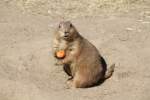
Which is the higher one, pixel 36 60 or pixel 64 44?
pixel 64 44

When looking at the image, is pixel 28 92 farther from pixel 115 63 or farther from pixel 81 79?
pixel 115 63

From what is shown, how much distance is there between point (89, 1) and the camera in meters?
9.38

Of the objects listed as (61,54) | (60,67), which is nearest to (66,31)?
(61,54)

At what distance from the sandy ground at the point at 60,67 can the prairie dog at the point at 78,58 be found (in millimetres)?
154

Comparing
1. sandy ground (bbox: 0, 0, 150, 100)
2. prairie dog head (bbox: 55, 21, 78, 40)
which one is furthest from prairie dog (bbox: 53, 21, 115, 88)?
sandy ground (bbox: 0, 0, 150, 100)

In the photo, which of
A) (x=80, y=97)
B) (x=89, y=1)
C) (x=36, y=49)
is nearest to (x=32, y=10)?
(x=89, y=1)

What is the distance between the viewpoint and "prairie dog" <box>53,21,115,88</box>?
6340 millimetres

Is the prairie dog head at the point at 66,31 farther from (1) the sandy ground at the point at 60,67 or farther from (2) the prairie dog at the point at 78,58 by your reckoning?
(1) the sandy ground at the point at 60,67

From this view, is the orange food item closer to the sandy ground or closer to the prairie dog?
the prairie dog

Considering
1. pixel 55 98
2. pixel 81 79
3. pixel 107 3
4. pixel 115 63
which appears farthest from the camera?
pixel 107 3

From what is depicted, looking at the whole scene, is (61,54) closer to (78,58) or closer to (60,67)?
(78,58)

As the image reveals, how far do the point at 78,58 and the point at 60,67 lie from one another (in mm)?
571

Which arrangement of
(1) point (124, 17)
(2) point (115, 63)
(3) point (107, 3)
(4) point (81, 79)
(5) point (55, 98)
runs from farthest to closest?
(3) point (107, 3)
(1) point (124, 17)
(2) point (115, 63)
(4) point (81, 79)
(5) point (55, 98)

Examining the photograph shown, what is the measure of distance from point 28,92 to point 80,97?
66cm
